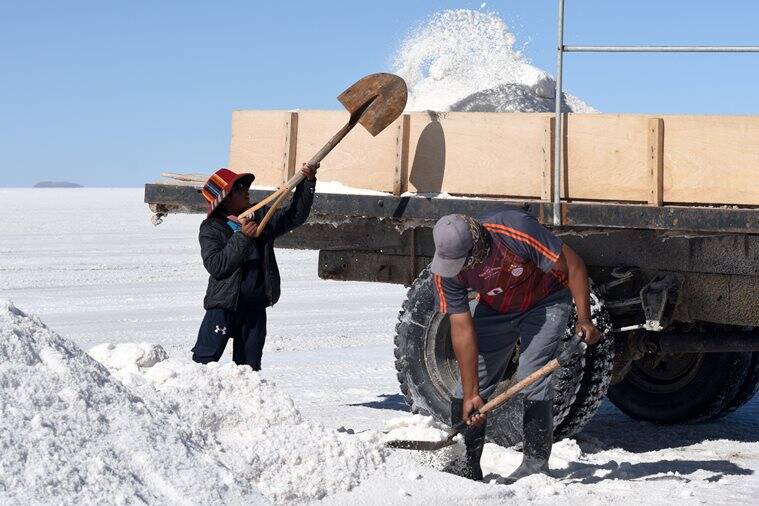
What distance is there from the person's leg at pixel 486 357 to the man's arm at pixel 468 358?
143mm

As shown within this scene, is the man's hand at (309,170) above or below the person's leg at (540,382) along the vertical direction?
above

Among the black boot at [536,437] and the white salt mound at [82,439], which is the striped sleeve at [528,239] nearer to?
the black boot at [536,437]

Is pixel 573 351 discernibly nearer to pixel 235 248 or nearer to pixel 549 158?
pixel 549 158

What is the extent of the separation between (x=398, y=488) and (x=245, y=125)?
281 cm

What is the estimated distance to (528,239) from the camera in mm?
5055

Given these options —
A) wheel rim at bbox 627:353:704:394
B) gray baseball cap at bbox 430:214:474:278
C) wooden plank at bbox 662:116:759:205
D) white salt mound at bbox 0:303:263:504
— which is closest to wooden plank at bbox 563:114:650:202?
wooden plank at bbox 662:116:759:205

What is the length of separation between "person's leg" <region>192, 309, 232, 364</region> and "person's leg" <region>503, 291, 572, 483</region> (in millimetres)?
1468

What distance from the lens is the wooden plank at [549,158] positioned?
5.97 metres

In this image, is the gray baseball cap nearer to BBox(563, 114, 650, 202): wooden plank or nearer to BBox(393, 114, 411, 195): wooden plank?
BBox(563, 114, 650, 202): wooden plank

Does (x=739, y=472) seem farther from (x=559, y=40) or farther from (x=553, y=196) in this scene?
(x=559, y=40)

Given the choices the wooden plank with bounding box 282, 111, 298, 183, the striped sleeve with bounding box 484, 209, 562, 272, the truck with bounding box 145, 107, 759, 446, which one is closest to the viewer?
the striped sleeve with bounding box 484, 209, 562, 272

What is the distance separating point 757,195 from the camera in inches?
217

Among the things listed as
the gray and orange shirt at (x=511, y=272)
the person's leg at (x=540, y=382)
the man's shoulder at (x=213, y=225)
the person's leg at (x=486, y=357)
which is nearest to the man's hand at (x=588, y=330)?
the person's leg at (x=540, y=382)

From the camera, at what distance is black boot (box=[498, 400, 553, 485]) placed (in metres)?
5.34
